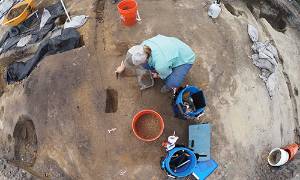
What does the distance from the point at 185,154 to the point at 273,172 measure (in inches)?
76.1

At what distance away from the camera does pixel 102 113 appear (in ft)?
21.3

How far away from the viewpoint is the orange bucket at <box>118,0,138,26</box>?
682 cm

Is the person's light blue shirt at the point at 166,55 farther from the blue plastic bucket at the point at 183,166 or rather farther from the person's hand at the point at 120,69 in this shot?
the blue plastic bucket at the point at 183,166

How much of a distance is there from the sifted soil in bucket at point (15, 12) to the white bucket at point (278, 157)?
5.87 m

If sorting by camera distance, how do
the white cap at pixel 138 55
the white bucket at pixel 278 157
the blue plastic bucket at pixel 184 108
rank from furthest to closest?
the white bucket at pixel 278 157
the blue plastic bucket at pixel 184 108
the white cap at pixel 138 55

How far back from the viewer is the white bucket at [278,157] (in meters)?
6.75

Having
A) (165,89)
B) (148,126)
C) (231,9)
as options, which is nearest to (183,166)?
(148,126)

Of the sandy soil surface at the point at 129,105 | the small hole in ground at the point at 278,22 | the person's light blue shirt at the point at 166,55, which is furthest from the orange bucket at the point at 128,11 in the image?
the small hole in ground at the point at 278,22

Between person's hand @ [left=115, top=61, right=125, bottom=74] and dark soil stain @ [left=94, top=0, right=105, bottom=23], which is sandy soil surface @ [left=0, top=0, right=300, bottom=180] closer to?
dark soil stain @ [left=94, top=0, right=105, bottom=23]

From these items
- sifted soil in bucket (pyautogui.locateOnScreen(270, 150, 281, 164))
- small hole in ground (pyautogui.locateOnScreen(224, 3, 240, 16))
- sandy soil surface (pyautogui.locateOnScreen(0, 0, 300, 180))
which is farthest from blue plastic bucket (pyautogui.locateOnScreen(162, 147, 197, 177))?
small hole in ground (pyautogui.locateOnScreen(224, 3, 240, 16))

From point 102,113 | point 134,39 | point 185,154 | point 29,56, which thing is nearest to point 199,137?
point 185,154

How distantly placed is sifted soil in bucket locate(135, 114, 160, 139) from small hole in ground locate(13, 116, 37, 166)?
6.38 feet

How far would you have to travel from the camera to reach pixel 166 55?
5773 millimetres

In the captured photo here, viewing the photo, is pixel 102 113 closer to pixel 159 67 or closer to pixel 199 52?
pixel 159 67
